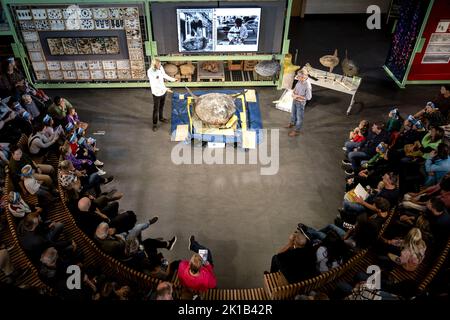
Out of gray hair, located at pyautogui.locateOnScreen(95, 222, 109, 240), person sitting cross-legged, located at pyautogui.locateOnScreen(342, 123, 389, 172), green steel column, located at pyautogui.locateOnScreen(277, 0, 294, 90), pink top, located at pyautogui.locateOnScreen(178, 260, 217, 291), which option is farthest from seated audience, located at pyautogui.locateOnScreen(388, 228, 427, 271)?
green steel column, located at pyautogui.locateOnScreen(277, 0, 294, 90)

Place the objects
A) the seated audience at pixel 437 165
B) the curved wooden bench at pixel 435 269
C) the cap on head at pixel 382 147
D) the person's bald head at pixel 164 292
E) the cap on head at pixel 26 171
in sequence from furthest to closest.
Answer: the cap on head at pixel 382 147
the seated audience at pixel 437 165
the cap on head at pixel 26 171
the curved wooden bench at pixel 435 269
the person's bald head at pixel 164 292

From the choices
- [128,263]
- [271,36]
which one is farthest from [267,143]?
[128,263]

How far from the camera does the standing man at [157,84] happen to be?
9406mm

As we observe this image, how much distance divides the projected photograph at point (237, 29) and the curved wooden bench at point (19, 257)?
6701mm

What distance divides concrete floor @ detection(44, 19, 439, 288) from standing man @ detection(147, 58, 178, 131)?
1.56ft

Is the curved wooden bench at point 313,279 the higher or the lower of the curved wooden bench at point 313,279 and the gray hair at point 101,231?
the lower

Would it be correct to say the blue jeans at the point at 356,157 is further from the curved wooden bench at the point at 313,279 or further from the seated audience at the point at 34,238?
the seated audience at the point at 34,238

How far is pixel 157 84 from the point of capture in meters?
9.58

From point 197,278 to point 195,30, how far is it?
7.21 metres

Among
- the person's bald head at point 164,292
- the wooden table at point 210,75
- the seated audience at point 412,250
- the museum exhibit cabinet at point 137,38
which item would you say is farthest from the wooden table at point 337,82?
the person's bald head at point 164,292
